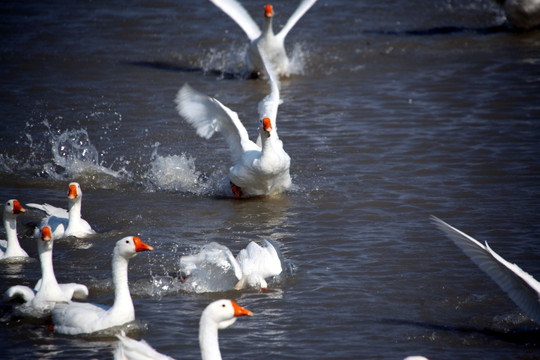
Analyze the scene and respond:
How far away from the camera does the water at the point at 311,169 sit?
6.40 meters

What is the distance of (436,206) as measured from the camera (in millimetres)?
9219

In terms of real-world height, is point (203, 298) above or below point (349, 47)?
below

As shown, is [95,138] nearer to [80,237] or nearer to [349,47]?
[80,237]

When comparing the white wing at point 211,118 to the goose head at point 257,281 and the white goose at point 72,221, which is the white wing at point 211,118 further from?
the goose head at point 257,281

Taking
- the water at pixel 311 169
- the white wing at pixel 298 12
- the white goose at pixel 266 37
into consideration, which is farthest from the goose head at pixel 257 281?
the white wing at pixel 298 12

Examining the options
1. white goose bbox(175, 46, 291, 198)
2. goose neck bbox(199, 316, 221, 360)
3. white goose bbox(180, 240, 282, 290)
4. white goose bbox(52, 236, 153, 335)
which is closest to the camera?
goose neck bbox(199, 316, 221, 360)

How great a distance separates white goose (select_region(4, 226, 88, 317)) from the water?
5.2 inches

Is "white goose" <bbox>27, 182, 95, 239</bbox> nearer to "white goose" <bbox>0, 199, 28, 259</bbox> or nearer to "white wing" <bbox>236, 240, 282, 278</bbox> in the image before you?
"white goose" <bbox>0, 199, 28, 259</bbox>

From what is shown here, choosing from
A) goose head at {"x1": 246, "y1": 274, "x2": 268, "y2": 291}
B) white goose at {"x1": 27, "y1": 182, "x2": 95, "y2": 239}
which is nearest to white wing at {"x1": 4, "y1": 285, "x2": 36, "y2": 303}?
white goose at {"x1": 27, "y1": 182, "x2": 95, "y2": 239}

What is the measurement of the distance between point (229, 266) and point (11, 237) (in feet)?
7.26

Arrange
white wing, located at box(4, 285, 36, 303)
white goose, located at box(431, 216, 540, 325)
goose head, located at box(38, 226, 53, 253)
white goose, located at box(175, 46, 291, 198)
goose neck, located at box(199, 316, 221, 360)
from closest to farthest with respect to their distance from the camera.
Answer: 1. goose neck, located at box(199, 316, 221, 360)
2. white goose, located at box(431, 216, 540, 325)
3. white wing, located at box(4, 285, 36, 303)
4. goose head, located at box(38, 226, 53, 253)
5. white goose, located at box(175, 46, 291, 198)

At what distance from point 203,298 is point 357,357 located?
160 centimetres

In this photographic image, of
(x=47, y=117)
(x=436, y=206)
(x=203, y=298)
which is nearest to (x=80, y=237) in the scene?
(x=203, y=298)

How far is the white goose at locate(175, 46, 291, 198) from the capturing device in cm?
952
